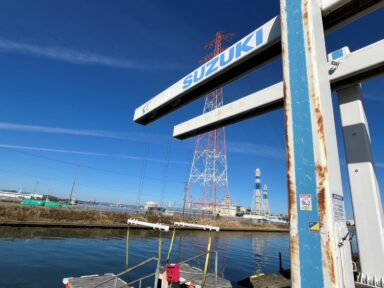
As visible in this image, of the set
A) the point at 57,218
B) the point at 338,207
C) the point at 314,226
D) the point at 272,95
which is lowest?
the point at 57,218

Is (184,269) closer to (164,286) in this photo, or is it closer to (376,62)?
(164,286)

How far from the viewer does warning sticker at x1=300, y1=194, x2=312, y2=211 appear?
8.14ft

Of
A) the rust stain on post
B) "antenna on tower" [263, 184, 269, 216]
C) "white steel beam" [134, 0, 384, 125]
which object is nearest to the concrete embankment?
"white steel beam" [134, 0, 384, 125]

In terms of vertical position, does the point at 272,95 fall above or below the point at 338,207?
above

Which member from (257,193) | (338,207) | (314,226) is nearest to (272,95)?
(338,207)

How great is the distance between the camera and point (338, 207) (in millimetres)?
2518

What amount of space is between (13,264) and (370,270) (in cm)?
1666

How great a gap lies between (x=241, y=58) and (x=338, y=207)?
2.75m

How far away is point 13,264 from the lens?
1373cm

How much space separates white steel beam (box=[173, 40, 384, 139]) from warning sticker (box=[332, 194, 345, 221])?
2666 mm

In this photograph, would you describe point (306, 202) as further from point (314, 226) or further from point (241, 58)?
point (241, 58)

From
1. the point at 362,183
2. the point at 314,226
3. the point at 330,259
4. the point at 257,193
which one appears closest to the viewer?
the point at 330,259

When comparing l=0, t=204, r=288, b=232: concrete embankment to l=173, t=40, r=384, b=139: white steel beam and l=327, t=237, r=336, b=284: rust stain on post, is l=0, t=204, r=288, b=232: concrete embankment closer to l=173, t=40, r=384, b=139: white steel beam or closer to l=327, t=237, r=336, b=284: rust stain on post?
l=173, t=40, r=384, b=139: white steel beam

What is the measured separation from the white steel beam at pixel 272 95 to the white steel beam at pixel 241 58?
754mm
